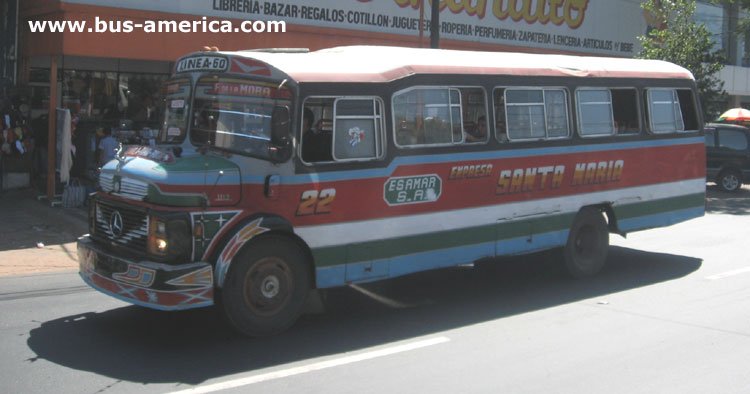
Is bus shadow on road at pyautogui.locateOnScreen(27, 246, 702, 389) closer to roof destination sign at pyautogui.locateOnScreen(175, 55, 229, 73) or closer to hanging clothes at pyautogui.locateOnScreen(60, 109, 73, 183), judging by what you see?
roof destination sign at pyautogui.locateOnScreen(175, 55, 229, 73)

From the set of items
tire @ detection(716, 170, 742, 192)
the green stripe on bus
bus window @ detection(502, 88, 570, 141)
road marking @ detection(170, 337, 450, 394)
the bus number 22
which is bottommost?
road marking @ detection(170, 337, 450, 394)

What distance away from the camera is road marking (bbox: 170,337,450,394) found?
6.09m

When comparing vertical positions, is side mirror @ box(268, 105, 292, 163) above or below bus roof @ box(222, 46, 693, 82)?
below

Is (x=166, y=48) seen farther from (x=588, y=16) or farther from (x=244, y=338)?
(x=588, y=16)

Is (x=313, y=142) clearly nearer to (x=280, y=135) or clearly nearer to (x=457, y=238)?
(x=280, y=135)

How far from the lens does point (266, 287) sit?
7.42 metres

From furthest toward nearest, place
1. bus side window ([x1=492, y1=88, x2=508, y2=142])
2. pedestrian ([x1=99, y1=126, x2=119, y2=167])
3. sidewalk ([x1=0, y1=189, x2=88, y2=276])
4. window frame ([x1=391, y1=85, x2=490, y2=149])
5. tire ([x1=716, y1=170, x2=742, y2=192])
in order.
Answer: tire ([x1=716, y1=170, x2=742, y2=192]) < pedestrian ([x1=99, y1=126, x2=119, y2=167]) < sidewalk ([x1=0, y1=189, x2=88, y2=276]) < bus side window ([x1=492, y1=88, x2=508, y2=142]) < window frame ([x1=391, y1=85, x2=490, y2=149])

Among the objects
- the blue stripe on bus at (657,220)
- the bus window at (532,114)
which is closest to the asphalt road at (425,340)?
the blue stripe on bus at (657,220)

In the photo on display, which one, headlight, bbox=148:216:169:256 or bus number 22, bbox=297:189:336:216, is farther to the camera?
bus number 22, bbox=297:189:336:216

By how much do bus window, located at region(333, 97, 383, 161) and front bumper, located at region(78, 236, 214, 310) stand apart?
5.94 feet

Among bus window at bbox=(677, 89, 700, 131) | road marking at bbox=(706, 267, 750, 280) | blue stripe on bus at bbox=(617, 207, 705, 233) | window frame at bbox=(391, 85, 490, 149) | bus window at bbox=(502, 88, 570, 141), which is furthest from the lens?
bus window at bbox=(677, 89, 700, 131)

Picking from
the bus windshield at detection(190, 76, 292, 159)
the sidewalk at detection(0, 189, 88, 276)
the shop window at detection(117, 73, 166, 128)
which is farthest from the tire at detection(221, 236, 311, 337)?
the shop window at detection(117, 73, 166, 128)

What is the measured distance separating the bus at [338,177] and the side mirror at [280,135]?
0.01 meters

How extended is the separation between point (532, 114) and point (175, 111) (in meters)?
4.23
